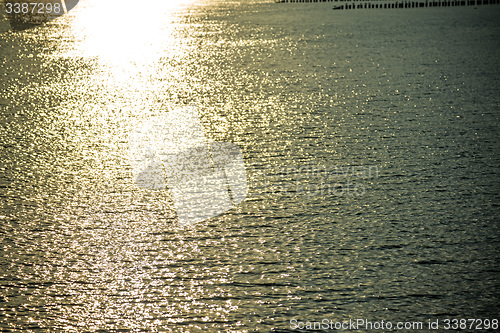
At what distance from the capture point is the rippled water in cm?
289

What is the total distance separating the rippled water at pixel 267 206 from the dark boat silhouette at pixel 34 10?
46.2 feet

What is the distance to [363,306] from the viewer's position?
2.84 metres

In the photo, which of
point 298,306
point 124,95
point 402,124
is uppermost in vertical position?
point 124,95

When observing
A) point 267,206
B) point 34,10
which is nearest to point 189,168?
point 267,206

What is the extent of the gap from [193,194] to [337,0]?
3648 centimetres

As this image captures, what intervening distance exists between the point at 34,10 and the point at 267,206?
90.4 ft

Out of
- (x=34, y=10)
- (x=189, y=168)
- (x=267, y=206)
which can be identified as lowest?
(x=267, y=206)

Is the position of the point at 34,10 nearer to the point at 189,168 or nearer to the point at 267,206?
the point at 189,168

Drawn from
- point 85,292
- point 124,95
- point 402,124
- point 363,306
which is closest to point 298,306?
point 363,306

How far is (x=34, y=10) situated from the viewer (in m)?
29.3

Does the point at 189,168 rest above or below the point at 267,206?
above

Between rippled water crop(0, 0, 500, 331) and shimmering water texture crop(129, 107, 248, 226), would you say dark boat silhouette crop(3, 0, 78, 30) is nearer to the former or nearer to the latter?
rippled water crop(0, 0, 500, 331)

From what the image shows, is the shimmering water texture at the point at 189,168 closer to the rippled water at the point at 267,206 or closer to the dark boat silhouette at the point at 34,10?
the rippled water at the point at 267,206

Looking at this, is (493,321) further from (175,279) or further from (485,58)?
(485,58)
